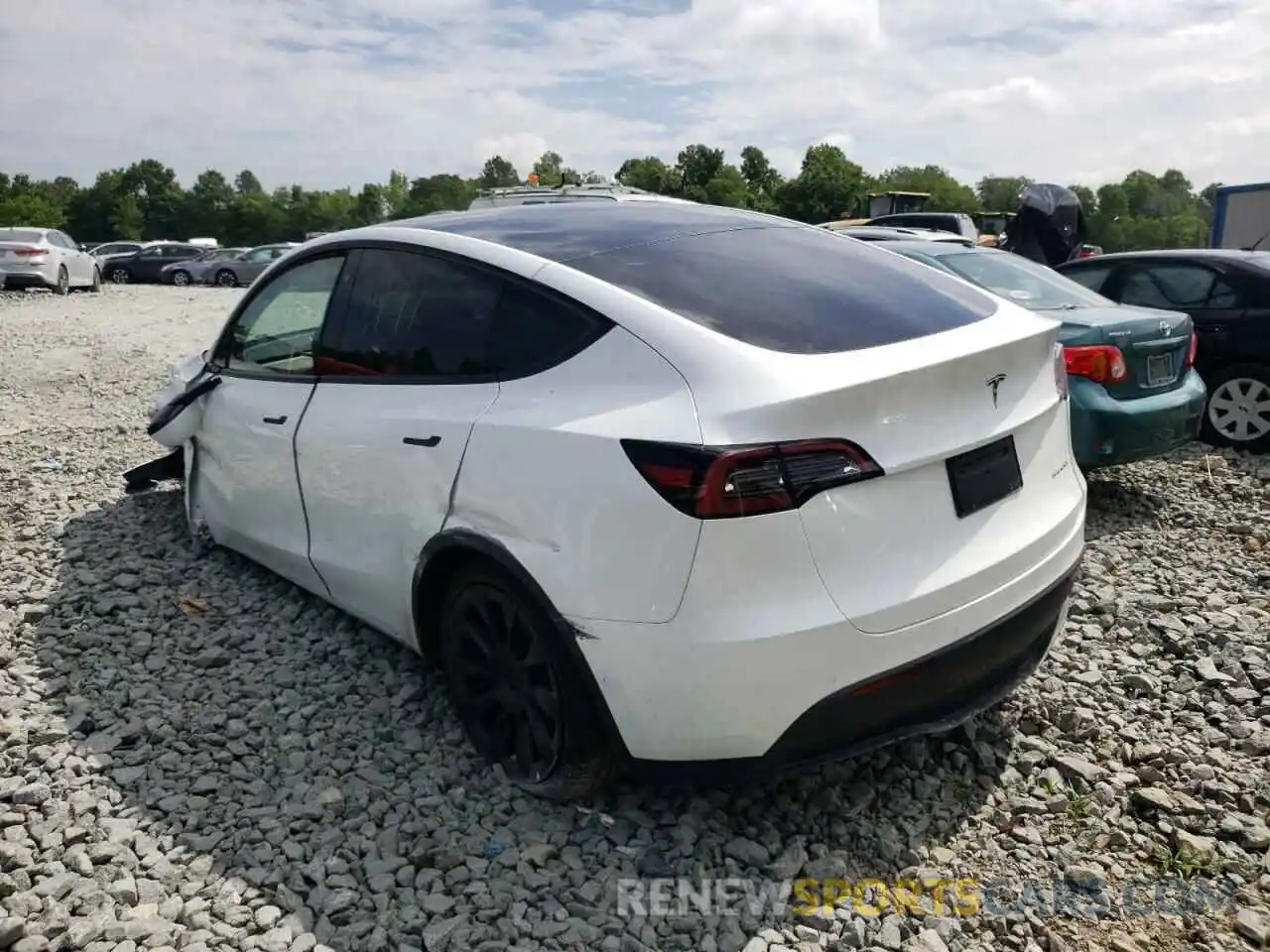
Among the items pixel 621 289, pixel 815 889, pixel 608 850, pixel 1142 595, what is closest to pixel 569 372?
pixel 621 289

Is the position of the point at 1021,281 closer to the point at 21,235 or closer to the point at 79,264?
the point at 21,235

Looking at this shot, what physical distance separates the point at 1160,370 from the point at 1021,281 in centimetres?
124

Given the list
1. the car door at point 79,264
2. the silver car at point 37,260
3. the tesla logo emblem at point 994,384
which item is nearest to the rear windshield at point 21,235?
the silver car at point 37,260

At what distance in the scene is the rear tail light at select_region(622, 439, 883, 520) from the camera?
7.41ft

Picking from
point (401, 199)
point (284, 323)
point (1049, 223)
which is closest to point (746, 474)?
point (284, 323)

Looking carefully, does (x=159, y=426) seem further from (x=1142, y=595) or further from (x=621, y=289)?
(x=1142, y=595)

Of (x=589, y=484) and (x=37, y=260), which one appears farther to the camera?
(x=37, y=260)

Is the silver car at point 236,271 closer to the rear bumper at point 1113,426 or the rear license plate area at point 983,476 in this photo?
the rear bumper at point 1113,426

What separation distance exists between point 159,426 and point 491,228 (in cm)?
223

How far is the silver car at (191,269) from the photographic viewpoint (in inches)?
1336

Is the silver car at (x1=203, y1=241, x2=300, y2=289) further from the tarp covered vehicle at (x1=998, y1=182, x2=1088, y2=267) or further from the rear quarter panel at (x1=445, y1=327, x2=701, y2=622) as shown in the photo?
the rear quarter panel at (x1=445, y1=327, x2=701, y2=622)

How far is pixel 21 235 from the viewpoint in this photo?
73.8ft

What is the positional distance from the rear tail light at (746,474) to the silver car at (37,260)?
79.4 feet

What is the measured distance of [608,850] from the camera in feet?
9.00
